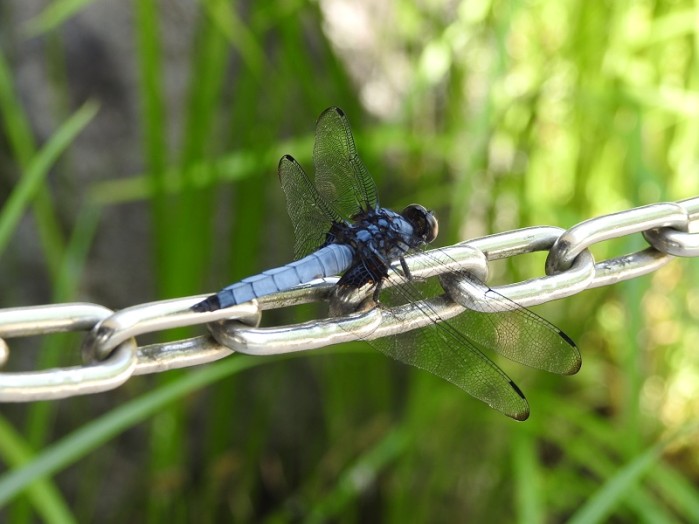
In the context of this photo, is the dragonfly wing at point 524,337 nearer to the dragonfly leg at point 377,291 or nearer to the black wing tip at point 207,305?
the dragonfly leg at point 377,291

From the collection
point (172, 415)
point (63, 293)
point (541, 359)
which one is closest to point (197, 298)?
point (541, 359)

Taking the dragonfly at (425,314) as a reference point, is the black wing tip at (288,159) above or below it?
above

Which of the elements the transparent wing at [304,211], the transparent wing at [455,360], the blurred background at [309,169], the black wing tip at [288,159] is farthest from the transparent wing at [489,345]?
the blurred background at [309,169]

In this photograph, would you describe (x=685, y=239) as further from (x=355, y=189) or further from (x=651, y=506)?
(x=651, y=506)

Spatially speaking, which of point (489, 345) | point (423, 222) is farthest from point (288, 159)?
point (489, 345)

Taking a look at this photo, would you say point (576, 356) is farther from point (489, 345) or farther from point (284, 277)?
point (284, 277)

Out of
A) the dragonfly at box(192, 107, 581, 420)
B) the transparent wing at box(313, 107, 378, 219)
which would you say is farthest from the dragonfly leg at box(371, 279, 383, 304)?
the transparent wing at box(313, 107, 378, 219)

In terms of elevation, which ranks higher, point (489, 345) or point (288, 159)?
point (288, 159)

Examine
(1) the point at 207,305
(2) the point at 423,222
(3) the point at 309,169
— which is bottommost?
(3) the point at 309,169
